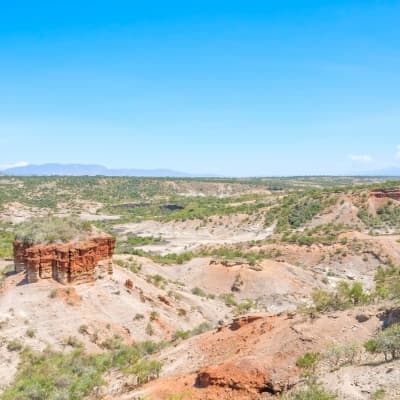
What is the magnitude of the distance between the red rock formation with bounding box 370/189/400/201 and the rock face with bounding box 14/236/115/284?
51119mm

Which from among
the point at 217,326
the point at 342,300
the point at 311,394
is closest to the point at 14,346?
the point at 217,326

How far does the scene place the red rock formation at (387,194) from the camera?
63.4m

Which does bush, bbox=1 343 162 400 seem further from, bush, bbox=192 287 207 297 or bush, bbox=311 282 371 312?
bush, bbox=192 287 207 297

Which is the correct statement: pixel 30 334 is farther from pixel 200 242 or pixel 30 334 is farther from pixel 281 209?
pixel 281 209

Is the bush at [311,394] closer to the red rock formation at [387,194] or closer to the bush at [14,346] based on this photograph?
the bush at [14,346]

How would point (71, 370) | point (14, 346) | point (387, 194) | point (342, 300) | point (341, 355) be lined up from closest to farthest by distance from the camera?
1. point (341, 355)
2. point (342, 300)
3. point (71, 370)
4. point (14, 346)
5. point (387, 194)

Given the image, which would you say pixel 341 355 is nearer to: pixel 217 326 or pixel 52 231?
pixel 217 326

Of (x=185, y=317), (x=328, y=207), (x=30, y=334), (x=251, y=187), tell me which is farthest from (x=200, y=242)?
(x=251, y=187)

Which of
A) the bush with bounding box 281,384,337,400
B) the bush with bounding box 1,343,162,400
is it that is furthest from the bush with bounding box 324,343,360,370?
the bush with bounding box 1,343,162,400

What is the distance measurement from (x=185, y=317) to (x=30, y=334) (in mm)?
8501

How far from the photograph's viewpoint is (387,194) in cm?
6391

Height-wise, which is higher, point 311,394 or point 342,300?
point 342,300

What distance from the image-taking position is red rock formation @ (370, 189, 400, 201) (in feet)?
208

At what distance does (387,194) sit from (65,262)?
2110 inches
